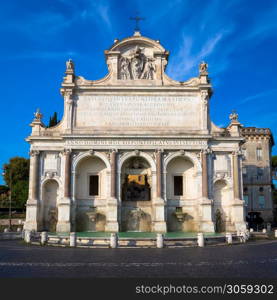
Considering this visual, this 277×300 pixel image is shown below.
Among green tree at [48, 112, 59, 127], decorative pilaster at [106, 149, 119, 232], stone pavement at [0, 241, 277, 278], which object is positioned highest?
green tree at [48, 112, 59, 127]

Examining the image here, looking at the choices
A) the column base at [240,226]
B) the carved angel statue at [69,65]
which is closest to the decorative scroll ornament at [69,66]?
the carved angel statue at [69,65]

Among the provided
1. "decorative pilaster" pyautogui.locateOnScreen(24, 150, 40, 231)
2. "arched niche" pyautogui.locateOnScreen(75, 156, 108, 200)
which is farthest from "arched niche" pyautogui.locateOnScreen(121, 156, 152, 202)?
"decorative pilaster" pyautogui.locateOnScreen(24, 150, 40, 231)

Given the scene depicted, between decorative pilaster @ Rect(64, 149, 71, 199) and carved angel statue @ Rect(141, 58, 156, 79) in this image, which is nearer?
decorative pilaster @ Rect(64, 149, 71, 199)

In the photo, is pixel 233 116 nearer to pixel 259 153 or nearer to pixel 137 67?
pixel 137 67

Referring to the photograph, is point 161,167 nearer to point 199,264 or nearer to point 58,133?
point 58,133

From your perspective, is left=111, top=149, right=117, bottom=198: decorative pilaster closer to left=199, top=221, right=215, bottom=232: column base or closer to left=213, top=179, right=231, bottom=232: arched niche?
left=199, top=221, right=215, bottom=232: column base

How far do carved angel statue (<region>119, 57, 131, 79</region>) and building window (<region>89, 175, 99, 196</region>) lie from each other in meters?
10.2

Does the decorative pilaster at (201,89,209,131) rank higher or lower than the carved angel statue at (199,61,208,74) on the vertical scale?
lower

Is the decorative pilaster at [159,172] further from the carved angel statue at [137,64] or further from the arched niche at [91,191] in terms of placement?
the carved angel statue at [137,64]

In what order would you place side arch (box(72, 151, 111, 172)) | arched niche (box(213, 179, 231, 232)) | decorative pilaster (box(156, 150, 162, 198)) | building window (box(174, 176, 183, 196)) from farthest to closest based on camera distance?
building window (box(174, 176, 183, 196)), arched niche (box(213, 179, 231, 232)), side arch (box(72, 151, 111, 172)), decorative pilaster (box(156, 150, 162, 198))

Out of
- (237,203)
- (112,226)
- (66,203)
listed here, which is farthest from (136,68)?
(237,203)

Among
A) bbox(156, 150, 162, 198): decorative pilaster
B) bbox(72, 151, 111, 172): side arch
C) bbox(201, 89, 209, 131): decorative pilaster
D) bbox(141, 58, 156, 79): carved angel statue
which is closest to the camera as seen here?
bbox(156, 150, 162, 198): decorative pilaster

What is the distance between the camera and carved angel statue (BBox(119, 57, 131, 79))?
37750 mm

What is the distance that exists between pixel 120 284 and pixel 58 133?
90.0ft
